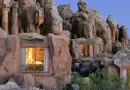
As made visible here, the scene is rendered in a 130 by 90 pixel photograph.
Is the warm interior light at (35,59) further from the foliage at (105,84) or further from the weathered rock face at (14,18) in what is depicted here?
the foliage at (105,84)

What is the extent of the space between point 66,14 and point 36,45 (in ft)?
53.9

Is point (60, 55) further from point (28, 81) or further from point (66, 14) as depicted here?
point (66, 14)

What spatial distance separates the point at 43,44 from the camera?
20.9 metres

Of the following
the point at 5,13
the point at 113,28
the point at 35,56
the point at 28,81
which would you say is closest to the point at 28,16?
the point at 5,13

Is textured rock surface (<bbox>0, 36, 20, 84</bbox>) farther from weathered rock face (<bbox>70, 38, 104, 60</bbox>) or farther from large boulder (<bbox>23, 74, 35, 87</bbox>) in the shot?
weathered rock face (<bbox>70, 38, 104, 60</bbox>)

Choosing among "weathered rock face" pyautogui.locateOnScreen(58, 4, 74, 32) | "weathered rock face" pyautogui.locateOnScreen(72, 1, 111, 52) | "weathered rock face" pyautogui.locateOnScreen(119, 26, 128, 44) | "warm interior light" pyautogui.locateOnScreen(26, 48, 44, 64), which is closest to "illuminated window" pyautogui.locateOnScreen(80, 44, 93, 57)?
"weathered rock face" pyautogui.locateOnScreen(72, 1, 111, 52)

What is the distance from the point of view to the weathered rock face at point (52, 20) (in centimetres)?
2245

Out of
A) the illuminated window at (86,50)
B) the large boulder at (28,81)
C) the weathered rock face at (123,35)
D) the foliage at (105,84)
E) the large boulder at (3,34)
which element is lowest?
the large boulder at (28,81)

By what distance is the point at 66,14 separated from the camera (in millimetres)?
36969

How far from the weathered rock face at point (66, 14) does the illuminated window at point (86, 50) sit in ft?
10.5

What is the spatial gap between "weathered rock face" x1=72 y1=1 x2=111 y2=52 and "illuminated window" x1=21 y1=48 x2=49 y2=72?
35.7 feet

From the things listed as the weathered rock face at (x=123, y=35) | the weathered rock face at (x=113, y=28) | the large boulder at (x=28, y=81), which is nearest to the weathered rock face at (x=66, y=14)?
the weathered rock face at (x=113, y=28)

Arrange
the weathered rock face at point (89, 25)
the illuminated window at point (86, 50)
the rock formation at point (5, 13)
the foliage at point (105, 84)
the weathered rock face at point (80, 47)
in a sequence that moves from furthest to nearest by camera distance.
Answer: the weathered rock face at point (89, 25) < the illuminated window at point (86, 50) < the weathered rock face at point (80, 47) < the rock formation at point (5, 13) < the foliage at point (105, 84)

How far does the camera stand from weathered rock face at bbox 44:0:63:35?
22.4m
